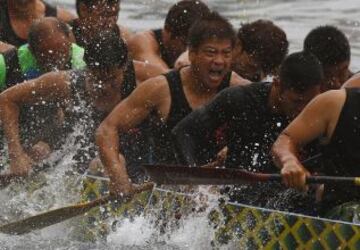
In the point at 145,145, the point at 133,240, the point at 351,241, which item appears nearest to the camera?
the point at 351,241

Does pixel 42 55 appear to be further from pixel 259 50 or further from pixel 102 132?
pixel 259 50

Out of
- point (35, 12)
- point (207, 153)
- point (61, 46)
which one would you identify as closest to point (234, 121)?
point (207, 153)

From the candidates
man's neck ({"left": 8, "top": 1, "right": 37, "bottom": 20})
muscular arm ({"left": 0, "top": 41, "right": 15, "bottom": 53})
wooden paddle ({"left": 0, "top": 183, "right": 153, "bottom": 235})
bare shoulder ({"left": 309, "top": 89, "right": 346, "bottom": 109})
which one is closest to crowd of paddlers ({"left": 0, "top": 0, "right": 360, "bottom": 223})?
bare shoulder ({"left": 309, "top": 89, "right": 346, "bottom": 109})

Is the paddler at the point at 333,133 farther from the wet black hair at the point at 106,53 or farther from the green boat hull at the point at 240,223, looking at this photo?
the wet black hair at the point at 106,53

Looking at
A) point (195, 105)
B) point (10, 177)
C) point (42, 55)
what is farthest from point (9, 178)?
point (195, 105)

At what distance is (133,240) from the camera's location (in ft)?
16.7

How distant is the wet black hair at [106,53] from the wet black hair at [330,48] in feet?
2.83

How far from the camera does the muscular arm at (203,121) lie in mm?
4906

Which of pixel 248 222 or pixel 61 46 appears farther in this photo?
pixel 61 46

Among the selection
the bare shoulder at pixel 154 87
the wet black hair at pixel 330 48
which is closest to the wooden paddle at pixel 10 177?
the bare shoulder at pixel 154 87

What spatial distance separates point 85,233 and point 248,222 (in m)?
1.01

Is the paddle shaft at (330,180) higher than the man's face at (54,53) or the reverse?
higher

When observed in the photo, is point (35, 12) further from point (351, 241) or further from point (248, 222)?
point (351, 241)

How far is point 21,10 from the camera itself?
22.1ft
